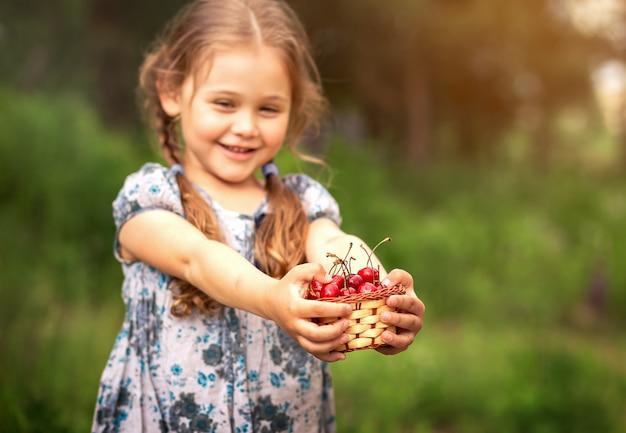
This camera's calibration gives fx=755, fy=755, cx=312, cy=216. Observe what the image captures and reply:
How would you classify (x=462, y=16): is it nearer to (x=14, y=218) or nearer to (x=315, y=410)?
(x=14, y=218)

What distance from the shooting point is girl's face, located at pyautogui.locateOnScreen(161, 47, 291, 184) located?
2.05 meters

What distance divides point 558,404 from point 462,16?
6.74 meters

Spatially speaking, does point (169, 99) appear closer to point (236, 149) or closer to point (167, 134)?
point (167, 134)

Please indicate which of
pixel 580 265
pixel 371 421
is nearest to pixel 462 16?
pixel 580 265

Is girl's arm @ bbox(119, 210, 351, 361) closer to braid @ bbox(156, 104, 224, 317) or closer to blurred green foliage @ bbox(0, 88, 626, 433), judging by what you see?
braid @ bbox(156, 104, 224, 317)

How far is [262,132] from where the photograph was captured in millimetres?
2119

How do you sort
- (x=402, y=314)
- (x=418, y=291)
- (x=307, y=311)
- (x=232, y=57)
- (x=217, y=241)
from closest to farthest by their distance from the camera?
(x=307, y=311), (x=402, y=314), (x=217, y=241), (x=232, y=57), (x=418, y=291)

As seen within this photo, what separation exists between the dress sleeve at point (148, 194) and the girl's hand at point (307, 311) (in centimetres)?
60

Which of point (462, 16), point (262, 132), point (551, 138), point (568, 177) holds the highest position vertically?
point (551, 138)

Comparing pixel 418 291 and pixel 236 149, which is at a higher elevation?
pixel 418 291

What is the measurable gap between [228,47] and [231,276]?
0.69 metres

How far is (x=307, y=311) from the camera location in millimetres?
1470

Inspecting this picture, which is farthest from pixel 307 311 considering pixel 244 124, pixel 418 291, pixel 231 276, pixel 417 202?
pixel 417 202

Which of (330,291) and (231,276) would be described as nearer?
(330,291)
